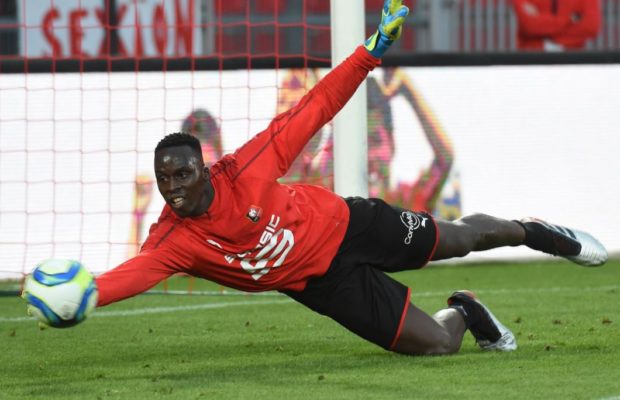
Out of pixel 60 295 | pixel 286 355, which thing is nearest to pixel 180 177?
pixel 60 295

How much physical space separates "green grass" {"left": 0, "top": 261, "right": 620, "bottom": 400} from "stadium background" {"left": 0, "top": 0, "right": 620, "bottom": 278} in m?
1.41

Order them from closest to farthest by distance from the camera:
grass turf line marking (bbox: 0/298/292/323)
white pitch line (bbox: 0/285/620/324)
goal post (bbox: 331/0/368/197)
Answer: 1. goal post (bbox: 331/0/368/197)
2. grass turf line marking (bbox: 0/298/292/323)
3. white pitch line (bbox: 0/285/620/324)

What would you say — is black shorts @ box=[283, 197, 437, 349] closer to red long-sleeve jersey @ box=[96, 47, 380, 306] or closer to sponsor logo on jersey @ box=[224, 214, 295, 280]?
red long-sleeve jersey @ box=[96, 47, 380, 306]

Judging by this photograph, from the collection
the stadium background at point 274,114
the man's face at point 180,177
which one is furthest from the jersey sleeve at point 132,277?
the stadium background at point 274,114

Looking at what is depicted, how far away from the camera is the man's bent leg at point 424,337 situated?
283 inches

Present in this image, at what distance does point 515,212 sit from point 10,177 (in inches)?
171

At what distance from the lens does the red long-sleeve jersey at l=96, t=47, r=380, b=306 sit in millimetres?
6660

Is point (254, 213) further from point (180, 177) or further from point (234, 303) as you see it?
point (234, 303)

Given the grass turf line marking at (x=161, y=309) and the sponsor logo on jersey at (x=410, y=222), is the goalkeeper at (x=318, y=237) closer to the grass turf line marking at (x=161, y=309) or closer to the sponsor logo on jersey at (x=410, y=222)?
the sponsor logo on jersey at (x=410, y=222)

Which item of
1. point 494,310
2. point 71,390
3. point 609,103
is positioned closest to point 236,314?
point 494,310

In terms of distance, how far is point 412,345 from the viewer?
722cm

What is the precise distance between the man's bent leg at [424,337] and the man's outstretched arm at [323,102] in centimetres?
98

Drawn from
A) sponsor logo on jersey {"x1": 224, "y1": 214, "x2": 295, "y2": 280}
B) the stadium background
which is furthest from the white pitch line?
sponsor logo on jersey {"x1": 224, "y1": 214, "x2": 295, "y2": 280}

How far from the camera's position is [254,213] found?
266 inches
